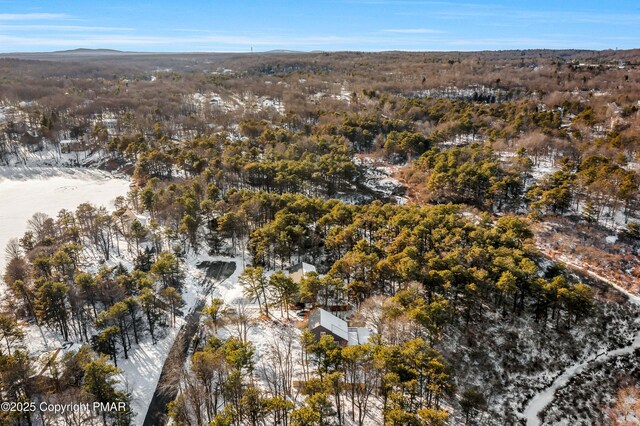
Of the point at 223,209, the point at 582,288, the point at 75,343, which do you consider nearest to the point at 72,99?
the point at 223,209

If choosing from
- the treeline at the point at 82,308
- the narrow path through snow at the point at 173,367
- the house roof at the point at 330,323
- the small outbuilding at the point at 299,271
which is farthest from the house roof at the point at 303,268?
the treeline at the point at 82,308

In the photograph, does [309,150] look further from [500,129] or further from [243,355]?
[243,355]

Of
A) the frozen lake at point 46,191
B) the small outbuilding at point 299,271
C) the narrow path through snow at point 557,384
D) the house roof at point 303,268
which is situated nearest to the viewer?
the narrow path through snow at point 557,384

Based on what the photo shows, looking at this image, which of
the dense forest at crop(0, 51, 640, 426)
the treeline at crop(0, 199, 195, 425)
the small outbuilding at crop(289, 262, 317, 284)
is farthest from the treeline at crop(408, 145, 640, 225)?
the treeline at crop(0, 199, 195, 425)

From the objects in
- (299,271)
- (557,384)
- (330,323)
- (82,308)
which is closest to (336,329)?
(330,323)

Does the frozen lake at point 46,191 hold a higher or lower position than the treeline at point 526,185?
lower

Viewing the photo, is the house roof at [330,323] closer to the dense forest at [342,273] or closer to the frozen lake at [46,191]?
the dense forest at [342,273]

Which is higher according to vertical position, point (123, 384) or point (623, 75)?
point (623, 75)

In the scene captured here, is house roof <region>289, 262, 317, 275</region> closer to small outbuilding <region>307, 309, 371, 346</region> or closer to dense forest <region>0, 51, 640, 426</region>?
dense forest <region>0, 51, 640, 426</region>
